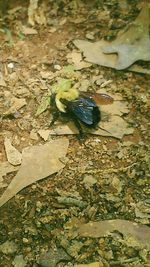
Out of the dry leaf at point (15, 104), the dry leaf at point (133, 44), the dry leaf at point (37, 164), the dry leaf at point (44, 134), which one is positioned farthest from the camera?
the dry leaf at point (133, 44)

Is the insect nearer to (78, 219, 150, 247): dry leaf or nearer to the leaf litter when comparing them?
the leaf litter

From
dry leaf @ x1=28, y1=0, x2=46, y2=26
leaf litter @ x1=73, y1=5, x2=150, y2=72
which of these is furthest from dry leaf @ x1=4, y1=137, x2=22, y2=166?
dry leaf @ x1=28, y1=0, x2=46, y2=26

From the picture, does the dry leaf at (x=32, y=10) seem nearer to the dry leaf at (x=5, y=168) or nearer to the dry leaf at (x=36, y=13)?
the dry leaf at (x=36, y=13)

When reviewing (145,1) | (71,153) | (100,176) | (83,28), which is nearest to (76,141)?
(71,153)

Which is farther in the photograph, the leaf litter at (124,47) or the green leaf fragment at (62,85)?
the leaf litter at (124,47)

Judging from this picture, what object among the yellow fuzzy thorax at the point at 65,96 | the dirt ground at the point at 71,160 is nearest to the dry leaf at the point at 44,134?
the dirt ground at the point at 71,160

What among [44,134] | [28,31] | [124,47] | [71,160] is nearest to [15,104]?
[44,134]

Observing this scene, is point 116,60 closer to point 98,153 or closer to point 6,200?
point 98,153

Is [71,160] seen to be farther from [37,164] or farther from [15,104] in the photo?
[15,104]
